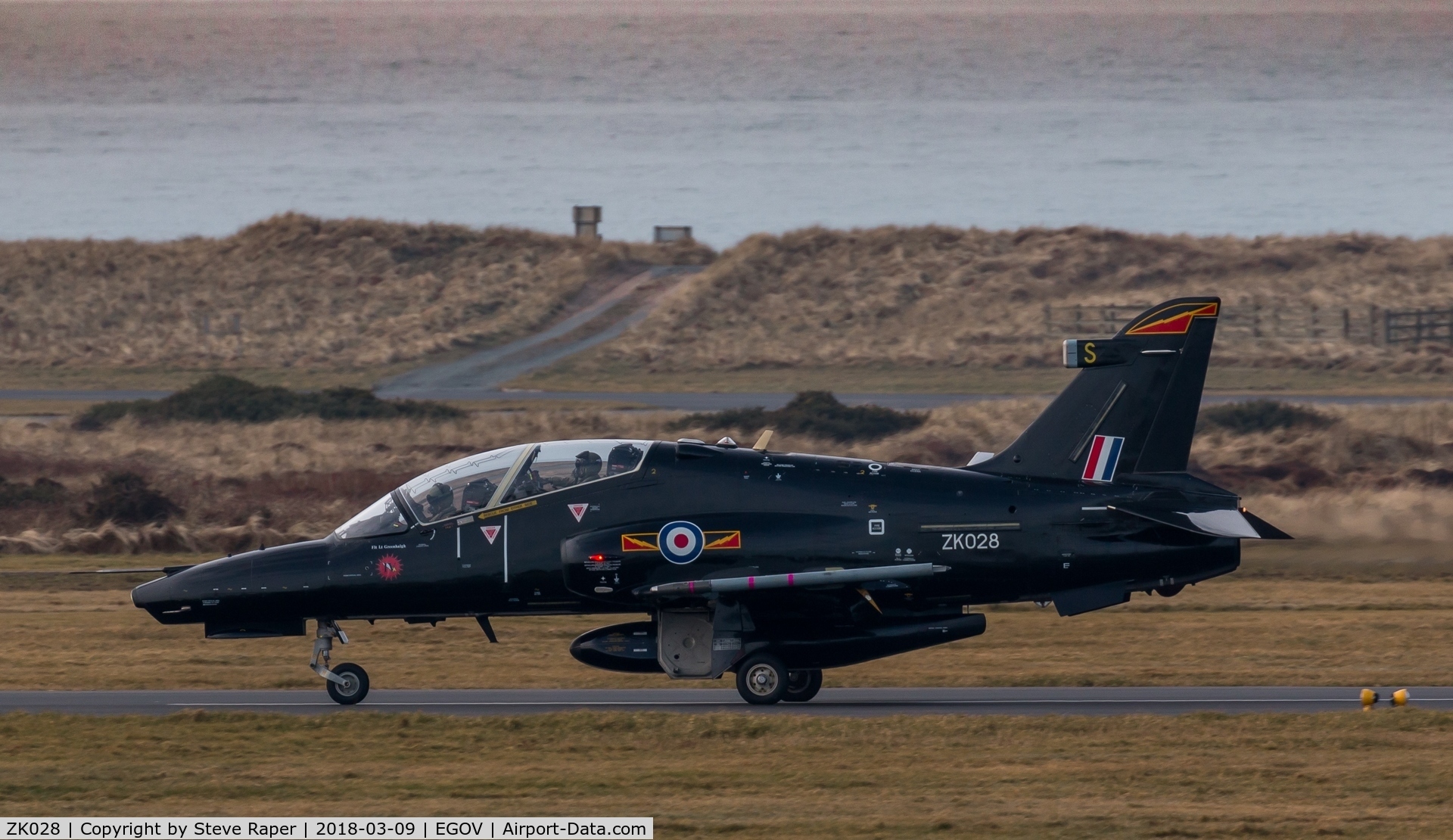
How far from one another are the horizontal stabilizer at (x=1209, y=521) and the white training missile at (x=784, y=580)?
2.37m

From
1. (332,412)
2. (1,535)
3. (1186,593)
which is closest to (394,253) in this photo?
(332,412)

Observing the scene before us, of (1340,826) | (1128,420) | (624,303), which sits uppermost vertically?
(624,303)

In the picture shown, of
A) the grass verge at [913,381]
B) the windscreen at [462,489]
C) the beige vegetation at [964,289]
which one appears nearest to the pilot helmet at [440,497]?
the windscreen at [462,489]

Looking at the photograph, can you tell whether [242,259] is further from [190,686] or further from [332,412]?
[190,686]

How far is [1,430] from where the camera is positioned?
45.8 metres

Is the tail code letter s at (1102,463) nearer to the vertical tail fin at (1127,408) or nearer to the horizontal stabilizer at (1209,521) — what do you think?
the vertical tail fin at (1127,408)

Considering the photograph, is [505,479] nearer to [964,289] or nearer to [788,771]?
[788,771]

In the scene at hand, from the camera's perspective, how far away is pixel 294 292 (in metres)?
81.2

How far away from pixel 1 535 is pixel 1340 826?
28930 millimetres

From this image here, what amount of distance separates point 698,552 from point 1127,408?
197 inches

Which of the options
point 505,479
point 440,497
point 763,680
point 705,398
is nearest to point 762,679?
point 763,680

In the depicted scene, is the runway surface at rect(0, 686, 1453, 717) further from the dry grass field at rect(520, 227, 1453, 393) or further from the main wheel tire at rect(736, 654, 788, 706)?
the dry grass field at rect(520, 227, 1453, 393)

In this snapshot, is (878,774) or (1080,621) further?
(1080,621)

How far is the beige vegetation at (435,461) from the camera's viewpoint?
105 feet
